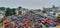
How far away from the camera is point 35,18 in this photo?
3.14 m

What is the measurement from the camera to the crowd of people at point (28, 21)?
3.07m

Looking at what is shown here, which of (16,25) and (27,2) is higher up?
(27,2)

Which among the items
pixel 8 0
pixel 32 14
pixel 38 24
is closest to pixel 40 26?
pixel 38 24

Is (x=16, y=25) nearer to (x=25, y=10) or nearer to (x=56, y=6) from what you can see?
(x=25, y=10)

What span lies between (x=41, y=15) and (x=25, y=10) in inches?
12.4

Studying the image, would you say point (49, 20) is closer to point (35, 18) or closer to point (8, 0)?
point (35, 18)

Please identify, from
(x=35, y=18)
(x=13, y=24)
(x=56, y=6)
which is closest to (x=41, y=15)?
(x=35, y=18)

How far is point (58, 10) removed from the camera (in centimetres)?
326

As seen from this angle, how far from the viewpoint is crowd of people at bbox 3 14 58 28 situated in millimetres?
3072

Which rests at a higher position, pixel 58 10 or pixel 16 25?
pixel 58 10

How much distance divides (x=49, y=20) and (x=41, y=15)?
176 millimetres

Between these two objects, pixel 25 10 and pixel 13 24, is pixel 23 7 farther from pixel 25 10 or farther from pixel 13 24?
pixel 13 24

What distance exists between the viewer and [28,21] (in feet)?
10.2

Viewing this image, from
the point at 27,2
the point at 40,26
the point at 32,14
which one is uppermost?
the point at 27,2
